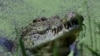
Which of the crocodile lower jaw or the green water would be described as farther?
the green water

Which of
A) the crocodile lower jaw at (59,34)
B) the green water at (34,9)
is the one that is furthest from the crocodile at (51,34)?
the green water at (34,9)

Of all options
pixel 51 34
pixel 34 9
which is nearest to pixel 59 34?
pixel 51 34

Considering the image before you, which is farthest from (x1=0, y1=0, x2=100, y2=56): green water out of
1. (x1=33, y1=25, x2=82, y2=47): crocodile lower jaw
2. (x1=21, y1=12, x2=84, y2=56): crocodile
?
(x1=33, y1=25, x2=82, y2=47): crocodile lower jaw

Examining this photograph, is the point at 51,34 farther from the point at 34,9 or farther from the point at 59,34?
the point at 34,9

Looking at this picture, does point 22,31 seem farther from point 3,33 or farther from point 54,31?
point 54,31

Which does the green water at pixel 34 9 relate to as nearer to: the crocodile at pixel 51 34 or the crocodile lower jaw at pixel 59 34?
the crocodile at pixel 51 34

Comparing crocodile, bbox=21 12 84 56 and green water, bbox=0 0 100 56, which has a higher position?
green water, bbox=0 0 100 56

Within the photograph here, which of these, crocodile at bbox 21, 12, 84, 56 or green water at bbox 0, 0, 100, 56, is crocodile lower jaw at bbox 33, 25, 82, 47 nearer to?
crocodile at bbox 21, 12, 84, 56

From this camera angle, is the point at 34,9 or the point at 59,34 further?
the point at 34,9
